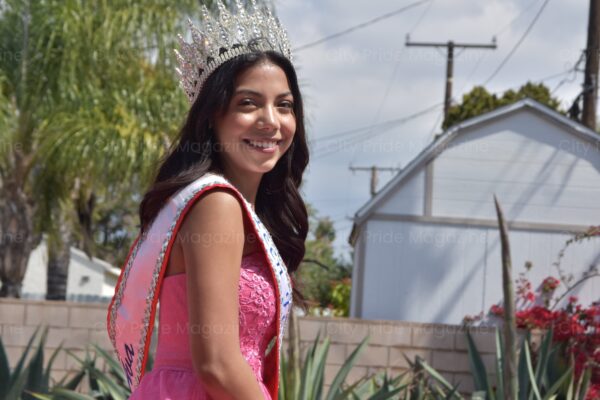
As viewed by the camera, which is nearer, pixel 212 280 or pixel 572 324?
pixel 212 280

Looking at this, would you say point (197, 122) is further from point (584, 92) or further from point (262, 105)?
point (584, 92)

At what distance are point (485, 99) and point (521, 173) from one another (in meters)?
14.7

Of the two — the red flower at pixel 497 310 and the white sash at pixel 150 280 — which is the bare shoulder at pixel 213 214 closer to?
the white sash at pixel 150 280

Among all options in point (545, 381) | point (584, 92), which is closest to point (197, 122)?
point (545, 381)

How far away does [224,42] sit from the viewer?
92.2 inches

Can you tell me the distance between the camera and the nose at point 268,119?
2268 millimetres

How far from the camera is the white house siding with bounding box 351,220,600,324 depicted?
12.0 m

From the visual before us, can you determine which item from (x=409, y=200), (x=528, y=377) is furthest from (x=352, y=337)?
(x=409, y=200)

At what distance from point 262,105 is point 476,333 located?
20.5ft

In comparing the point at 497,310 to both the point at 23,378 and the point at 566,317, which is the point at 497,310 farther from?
the point at 23,378

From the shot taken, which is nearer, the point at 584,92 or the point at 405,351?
the point at 405,351

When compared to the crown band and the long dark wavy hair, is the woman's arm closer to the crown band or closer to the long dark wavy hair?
the long dark wavy hair

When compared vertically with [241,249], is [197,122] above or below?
above

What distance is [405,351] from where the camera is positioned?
8180mm
